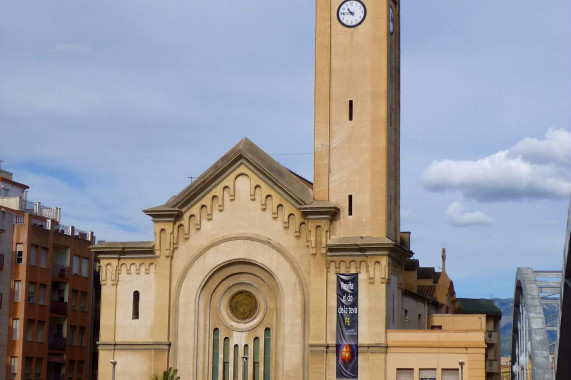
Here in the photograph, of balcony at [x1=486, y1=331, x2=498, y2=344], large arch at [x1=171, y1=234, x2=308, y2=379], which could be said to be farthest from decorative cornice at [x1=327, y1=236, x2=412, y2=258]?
balcony at [x1=486, y1=331, x2=498, y2=344]

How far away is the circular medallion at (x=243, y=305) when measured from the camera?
7362 cm

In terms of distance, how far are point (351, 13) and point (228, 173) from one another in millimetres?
12807

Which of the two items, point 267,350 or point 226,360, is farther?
point 226,360

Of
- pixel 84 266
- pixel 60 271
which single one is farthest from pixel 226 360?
pixel 84 266

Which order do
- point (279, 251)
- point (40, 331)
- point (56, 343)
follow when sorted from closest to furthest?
point (279, 251) → point (40, 331) → point (56, 343)

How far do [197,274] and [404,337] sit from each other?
1377 cm

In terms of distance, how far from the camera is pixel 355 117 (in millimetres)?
73812

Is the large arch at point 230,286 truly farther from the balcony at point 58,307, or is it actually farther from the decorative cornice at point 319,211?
the balcony at point 58,307

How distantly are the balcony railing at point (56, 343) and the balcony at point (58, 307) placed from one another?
2046 millimetres

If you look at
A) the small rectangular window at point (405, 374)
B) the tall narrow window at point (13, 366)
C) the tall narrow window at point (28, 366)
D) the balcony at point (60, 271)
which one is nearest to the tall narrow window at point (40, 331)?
the tall narrow window at point (28, 366)

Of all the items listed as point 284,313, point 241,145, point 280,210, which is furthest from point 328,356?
point 241,145

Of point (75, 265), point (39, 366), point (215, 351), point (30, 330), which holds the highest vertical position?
point (75, 265)

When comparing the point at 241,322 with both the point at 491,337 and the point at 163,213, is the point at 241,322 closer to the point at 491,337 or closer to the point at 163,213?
the point at 163,213

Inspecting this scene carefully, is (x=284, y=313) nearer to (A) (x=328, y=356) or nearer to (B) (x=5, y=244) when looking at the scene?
(A) (x=328, y=356)
